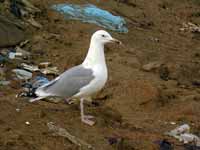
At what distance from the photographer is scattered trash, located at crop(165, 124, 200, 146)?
6.33m

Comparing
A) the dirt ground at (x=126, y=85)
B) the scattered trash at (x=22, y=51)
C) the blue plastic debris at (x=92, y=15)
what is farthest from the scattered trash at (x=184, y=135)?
the blue plastic debris at (x=92, y=15)

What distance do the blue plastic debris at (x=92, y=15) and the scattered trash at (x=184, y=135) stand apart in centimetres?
559

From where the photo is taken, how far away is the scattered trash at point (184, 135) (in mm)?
6328

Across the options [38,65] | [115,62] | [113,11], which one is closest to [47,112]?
[38,65]

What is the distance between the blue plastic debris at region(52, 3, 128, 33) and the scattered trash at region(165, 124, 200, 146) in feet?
18.3

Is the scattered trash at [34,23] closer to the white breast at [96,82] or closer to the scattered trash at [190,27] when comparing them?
the scattered trash at [190,27]

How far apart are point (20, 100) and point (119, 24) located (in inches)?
237

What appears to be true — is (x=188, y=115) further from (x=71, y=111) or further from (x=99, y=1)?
(x=99, y=1)

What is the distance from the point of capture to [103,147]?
5.63 m

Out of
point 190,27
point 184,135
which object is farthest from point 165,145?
point 190,27

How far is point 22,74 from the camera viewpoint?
8523 millimetres

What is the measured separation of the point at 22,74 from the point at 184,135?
306 centimetres

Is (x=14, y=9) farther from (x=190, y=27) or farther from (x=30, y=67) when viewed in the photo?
(x=190, y=27)

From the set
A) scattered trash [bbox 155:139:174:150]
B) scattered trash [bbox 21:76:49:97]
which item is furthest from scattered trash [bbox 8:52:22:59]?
scattered trash [bbox 155:139:174:150]
